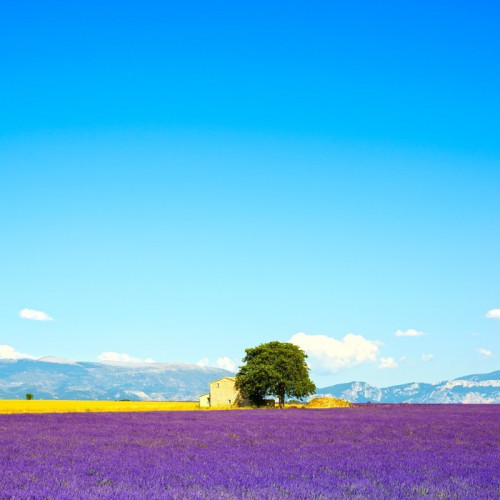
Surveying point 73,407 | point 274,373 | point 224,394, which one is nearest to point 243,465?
point 274,373

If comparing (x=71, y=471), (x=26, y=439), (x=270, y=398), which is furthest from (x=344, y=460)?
(x=270, y=398)

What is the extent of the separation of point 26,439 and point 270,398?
156 ft

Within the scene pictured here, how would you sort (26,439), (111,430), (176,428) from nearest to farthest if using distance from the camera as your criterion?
(26,439), (111,430), (176,428)

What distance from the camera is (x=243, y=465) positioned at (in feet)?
40.5

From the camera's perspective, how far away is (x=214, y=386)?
65.9 m

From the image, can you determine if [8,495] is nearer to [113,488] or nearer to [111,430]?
[113,488]

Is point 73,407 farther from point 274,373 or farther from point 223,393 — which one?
point 274,373

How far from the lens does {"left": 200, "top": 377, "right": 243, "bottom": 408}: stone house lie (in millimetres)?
63888

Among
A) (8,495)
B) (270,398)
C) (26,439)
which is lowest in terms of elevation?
(8,495)

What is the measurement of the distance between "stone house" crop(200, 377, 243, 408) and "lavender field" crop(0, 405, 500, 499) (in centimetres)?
4293

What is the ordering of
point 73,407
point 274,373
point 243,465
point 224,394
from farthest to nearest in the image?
1. point 224,394
2. point 73,407
3. point 274,373
4. point 243,465

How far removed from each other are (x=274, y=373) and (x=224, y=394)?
10.2 meters

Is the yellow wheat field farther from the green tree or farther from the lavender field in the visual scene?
the lavender field

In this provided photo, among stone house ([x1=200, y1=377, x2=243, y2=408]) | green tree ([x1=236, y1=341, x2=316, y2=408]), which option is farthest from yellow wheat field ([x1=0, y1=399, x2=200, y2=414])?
green tree ([x1=236, y1=341, x2=316, y2=408])
